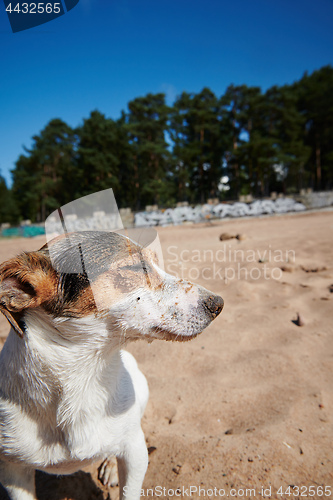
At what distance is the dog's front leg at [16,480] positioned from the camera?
62.0 inches

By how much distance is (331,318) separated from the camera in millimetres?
3549

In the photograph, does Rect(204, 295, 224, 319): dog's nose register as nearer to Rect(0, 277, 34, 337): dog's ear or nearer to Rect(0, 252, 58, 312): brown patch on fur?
Rect(0, 252, 58, 312): brown patch on fur

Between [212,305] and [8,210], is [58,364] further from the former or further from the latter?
[8,210]

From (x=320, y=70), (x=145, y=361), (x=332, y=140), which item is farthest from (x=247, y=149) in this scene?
(x=145, y=361)

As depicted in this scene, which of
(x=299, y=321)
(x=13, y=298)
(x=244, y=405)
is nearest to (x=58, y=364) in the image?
(x=13, y=298)

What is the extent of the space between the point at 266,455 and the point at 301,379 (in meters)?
0.97

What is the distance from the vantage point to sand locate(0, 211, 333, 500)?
1.83m

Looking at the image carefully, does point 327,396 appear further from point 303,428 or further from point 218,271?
point 218,271

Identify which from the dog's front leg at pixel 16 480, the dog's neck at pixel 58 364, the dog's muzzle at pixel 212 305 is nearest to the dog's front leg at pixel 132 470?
the dog's neck at pixel 58 364

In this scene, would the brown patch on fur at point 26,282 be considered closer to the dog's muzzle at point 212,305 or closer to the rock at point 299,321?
the dog's muzzle at point 212,305

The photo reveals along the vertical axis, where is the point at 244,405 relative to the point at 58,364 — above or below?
below

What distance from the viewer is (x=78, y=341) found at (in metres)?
1.45

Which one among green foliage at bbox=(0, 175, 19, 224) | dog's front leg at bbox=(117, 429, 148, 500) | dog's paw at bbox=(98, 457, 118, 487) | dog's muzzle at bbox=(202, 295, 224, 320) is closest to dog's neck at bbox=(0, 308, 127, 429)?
dog's front leg at bbox=(117, 429, 148, 500)

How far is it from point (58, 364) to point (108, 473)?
4.65 feet
